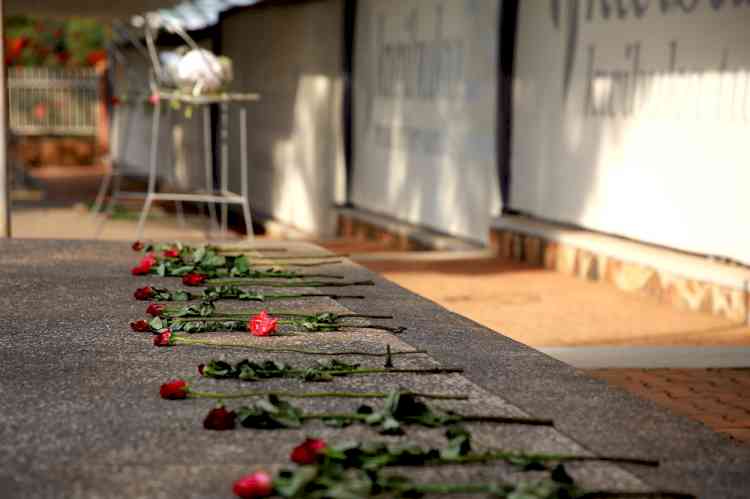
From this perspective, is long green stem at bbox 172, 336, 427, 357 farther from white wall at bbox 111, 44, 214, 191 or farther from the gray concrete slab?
white wall at bbox 111, 44, 214, 191

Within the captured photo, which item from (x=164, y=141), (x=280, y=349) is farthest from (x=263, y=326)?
(x=164, y=141)

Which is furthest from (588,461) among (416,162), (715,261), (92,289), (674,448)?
(416,162)

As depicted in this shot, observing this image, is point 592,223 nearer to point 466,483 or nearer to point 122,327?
point 122,327

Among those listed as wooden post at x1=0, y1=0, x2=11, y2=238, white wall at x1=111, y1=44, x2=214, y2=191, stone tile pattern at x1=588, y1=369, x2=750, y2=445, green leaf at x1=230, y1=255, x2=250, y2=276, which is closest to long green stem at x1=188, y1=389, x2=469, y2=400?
stone tile pattern at x1=588, y1=369, x2=750, y2=445

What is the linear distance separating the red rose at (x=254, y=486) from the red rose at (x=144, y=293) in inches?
82.6

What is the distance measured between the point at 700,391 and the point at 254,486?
9.12ft

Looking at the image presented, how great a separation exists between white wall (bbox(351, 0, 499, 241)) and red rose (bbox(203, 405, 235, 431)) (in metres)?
6.96

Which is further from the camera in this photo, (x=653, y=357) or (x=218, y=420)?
(x=653, y=357)

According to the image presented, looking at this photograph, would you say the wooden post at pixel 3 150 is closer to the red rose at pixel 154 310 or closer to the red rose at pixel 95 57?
the red rose at pixel 154 310

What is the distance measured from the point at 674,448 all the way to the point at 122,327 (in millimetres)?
1721

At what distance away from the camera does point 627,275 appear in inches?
271

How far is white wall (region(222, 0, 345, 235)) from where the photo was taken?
12.6 m

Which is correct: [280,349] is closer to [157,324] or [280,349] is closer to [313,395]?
[157,324]

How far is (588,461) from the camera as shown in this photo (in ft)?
7.22
